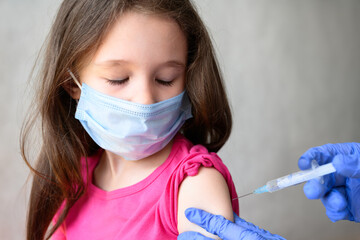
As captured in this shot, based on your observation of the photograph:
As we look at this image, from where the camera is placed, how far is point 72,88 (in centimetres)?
146

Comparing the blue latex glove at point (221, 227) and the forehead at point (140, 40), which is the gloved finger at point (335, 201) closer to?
the blue latex glove at point (221, 227)

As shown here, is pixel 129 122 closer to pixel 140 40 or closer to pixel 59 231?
pixel 140 40

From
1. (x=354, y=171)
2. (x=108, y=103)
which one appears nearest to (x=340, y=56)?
(x=354, y=171)

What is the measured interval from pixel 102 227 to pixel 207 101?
58 cm

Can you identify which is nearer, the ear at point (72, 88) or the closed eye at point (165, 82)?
the closed eye at point (165, 82)

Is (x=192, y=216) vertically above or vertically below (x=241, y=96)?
above

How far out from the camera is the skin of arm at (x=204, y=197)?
1.17m

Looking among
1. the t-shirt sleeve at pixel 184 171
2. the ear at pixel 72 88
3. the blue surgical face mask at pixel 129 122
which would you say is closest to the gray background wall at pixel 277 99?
the ear at pixel 72 88

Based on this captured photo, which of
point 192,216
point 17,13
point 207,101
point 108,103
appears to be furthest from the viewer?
point 17,13

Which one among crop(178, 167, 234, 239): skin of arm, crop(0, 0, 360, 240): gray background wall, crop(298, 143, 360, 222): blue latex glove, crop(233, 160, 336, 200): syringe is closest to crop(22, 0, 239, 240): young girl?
crop(178, 167, 234, 239): skin of arm

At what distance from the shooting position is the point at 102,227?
1433 mm

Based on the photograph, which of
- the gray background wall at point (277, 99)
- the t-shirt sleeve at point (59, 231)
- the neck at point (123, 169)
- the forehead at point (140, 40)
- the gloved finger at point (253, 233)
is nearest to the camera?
the gloved finger at point (253, 233)

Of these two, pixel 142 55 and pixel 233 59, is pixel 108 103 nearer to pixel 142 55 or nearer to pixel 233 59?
pixel 142 55

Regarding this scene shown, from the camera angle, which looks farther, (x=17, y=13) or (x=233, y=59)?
(x=233, y=59)
